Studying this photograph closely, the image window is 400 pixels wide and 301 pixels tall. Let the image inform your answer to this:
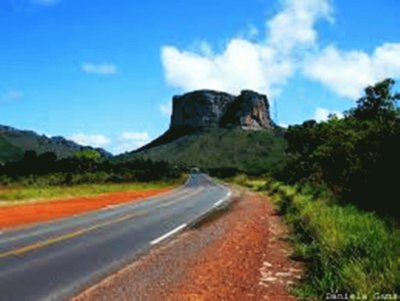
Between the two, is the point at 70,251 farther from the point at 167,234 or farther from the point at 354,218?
the point at 354,218

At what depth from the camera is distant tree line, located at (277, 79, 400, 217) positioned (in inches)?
856

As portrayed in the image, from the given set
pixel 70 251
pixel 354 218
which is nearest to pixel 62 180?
pixel 70 251

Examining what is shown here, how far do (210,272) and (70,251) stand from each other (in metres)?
4.43

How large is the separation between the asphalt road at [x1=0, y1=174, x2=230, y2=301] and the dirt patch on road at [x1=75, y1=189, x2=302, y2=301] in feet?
1.82

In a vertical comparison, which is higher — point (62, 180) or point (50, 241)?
point (62, 180)

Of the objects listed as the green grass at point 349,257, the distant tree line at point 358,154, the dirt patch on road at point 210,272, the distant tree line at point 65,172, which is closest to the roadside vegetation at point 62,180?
the distant tree line at point 65,172

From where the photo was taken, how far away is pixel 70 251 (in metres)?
16.7

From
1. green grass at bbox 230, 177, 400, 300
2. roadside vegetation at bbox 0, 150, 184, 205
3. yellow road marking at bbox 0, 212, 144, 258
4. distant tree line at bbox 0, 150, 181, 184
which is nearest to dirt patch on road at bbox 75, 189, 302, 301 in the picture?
green grass at bbox 230, 177, 400, 300

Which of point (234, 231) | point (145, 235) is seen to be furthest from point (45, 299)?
point (234, 231)

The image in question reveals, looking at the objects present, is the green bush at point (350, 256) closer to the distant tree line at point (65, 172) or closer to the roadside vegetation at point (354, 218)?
the roadside vegetation at point (354, 218)

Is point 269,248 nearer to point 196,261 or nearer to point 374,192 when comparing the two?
point 196,261

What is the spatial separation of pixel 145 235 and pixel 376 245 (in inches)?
434

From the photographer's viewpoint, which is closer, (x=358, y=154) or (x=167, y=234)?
(x=167, y=234)

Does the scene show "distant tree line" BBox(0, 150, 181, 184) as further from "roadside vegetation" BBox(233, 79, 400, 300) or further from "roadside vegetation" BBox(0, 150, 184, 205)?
"roadside vegetation" BBox(233, 79, 400, 300)
